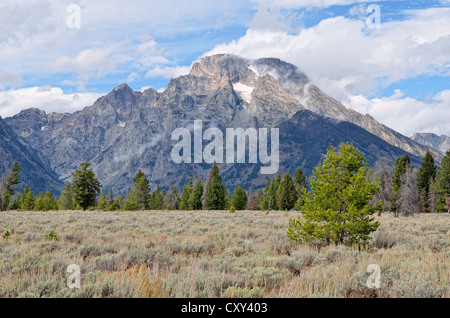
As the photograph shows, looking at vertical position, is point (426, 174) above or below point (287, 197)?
above

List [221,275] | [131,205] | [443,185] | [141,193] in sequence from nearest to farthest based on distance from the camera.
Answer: [221,275], [443,185], [131,205], [141,193]

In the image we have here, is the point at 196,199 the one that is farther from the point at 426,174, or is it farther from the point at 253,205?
the point at 426,174

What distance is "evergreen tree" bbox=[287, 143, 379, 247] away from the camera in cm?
1016

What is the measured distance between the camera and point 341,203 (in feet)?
34.9

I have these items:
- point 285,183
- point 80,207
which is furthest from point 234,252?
point 285,183

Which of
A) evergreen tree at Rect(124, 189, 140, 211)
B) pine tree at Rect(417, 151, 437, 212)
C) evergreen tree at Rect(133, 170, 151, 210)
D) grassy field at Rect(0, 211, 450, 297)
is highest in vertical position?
pine tree at Rect(417, 151, 437, 212)

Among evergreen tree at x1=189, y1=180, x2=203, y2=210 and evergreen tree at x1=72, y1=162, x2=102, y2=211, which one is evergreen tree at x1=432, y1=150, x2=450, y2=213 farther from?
evergreen tree at x1=72, y1=162, x2=102, y2=211

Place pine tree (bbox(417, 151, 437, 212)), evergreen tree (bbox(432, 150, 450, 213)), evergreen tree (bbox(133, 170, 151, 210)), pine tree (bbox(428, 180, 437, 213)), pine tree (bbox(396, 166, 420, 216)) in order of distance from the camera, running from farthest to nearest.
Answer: evergreen tree (bbox(133, 170, 151, 210)) < pine tree (bbox(417, 151, 437, 212)) < pine tree (bbox(428, 180, 437, 213)) < evergreen tree (bbox(432, 150, 450, 213)) < pine tree (bbox(396, 166, 420, 216))

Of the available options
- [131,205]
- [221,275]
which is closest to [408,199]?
[221,275]

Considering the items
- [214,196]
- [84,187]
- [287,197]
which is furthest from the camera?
[287,197]

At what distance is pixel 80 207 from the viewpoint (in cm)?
4956

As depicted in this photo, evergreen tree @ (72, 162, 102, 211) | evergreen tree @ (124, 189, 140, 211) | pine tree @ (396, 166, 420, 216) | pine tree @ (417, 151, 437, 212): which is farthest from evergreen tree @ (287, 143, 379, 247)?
pine tree @ (417, 151, 437, 212)
